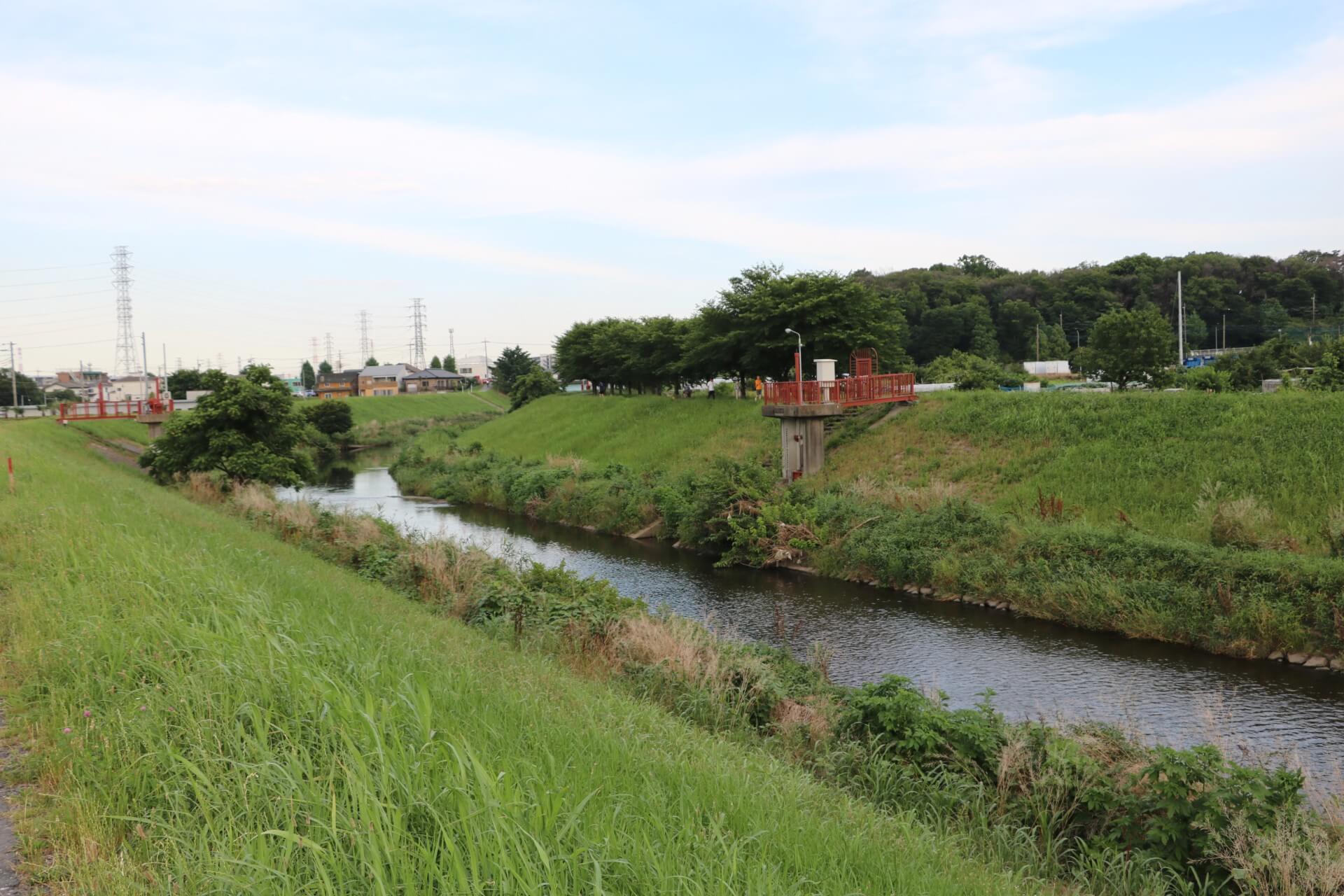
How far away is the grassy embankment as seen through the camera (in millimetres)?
17891

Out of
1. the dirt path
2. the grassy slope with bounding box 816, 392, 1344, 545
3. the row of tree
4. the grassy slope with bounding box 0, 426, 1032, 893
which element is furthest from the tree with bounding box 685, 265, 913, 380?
the dirt path

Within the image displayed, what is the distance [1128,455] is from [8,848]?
27509 millimetres

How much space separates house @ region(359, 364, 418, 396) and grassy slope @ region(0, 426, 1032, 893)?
138 metres

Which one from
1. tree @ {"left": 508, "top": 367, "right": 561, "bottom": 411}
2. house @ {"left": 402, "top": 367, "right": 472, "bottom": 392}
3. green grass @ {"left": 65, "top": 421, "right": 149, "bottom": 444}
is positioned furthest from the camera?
house @ {"left": 402, "top": 367, "right": 472, "bottom": 392}

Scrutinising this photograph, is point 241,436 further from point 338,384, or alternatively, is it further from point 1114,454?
point 338,384

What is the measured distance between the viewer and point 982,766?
33.1 feet

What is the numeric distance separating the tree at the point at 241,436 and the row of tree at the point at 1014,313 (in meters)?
21.4

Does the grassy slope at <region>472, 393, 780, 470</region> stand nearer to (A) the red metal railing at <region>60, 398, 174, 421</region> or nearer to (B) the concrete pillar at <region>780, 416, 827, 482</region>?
(B) the concrete pillar at <region>780, 416, 827, 482</region>

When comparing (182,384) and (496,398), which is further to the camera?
(496,398)

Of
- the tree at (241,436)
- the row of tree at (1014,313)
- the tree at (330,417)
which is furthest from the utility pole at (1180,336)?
the tree at (330,417)

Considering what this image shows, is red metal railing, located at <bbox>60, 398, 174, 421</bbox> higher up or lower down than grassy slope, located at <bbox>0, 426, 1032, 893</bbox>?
higher up

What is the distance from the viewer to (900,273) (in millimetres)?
107750

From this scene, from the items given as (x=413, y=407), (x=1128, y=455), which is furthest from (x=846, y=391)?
(x=413, y=407)

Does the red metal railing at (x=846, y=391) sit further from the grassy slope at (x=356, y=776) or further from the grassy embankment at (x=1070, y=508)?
the grassy slope at (x=356, y=776)
